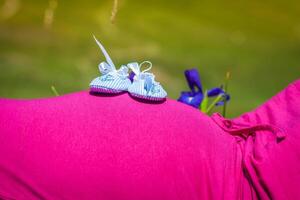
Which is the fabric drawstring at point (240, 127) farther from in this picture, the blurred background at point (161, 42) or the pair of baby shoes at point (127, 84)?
the blurred background at point (161, 42)

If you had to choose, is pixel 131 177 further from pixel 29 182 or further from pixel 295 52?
pixel 295 52

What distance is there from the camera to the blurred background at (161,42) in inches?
110

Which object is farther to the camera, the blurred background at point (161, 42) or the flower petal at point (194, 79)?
the blurred background at point (161, 42)

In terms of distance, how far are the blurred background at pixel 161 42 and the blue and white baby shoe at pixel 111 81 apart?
1655 millimetres

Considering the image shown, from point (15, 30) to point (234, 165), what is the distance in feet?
8.04

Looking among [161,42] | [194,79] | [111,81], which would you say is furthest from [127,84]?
[161,42]

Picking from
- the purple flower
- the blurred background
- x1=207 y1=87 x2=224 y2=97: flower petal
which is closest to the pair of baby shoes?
the purple flower

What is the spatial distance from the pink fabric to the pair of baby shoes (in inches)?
1.2

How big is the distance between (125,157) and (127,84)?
191 millimetres

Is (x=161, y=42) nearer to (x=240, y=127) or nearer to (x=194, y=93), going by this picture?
(x=194, y=93)

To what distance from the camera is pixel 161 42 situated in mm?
3064

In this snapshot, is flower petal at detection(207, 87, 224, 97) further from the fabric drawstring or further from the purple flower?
the fabric drawstring

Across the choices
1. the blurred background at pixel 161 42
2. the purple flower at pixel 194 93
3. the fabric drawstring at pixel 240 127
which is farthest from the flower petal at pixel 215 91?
the blurred background at pixel 161 42

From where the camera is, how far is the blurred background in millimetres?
2797
